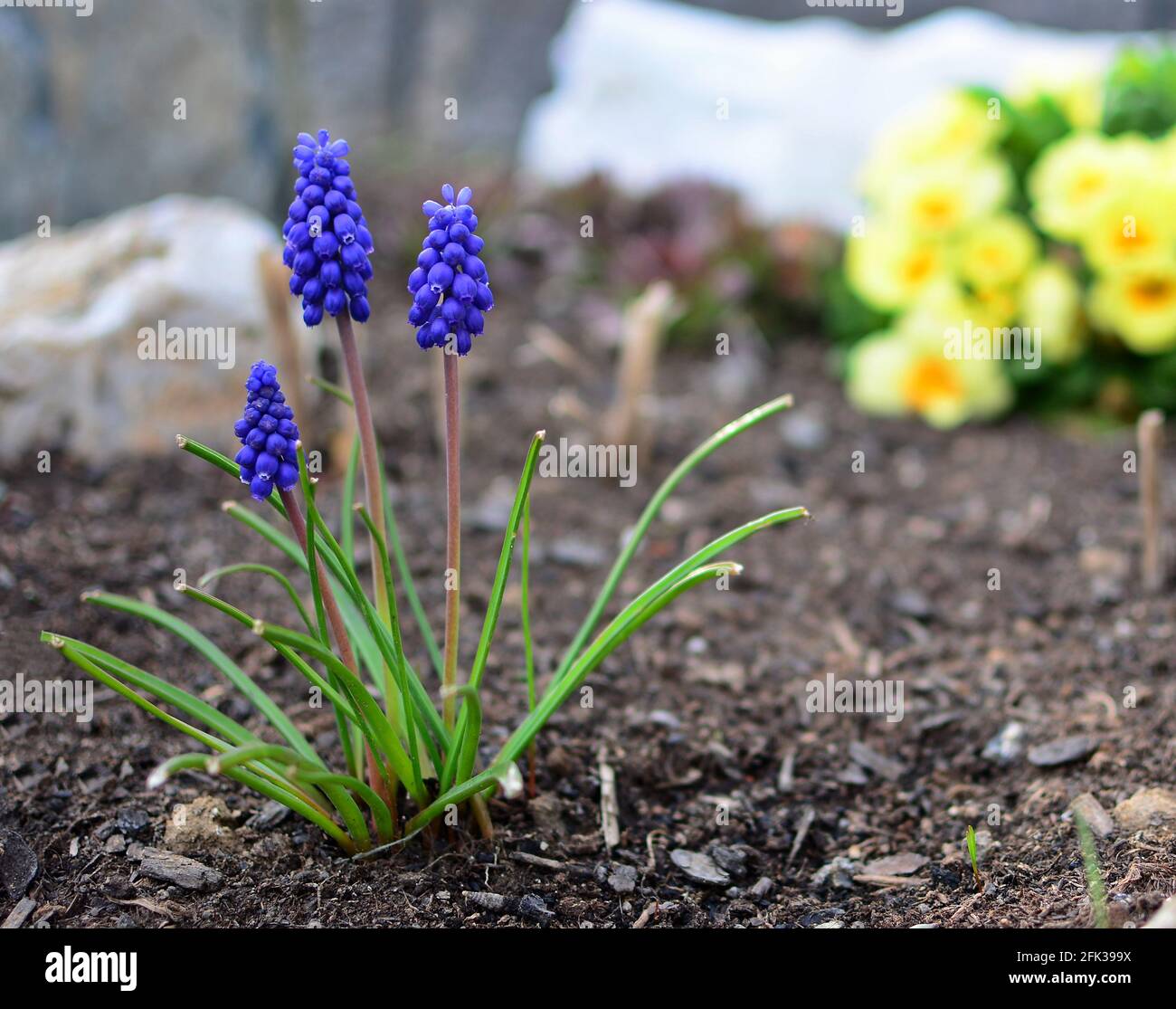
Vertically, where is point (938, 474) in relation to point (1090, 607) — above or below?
above

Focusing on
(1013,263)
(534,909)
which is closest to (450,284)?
(534,909)

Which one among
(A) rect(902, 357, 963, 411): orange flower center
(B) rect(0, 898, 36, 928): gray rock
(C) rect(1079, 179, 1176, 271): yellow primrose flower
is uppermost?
(C) rect(1079, 179, 1176, 271): yellow primrose flower

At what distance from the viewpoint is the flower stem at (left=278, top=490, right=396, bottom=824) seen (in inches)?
67.8

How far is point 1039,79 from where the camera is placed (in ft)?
14.6

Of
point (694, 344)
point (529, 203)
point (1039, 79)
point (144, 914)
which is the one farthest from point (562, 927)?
point (529, 203)

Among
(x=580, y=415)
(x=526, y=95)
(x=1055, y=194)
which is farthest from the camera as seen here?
(x=526, y=95)

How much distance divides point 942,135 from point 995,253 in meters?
0.47

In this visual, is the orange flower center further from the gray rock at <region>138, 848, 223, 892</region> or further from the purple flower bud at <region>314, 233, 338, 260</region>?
the gray rock at <region>138, 848, 223, 892</region>

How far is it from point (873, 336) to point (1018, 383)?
0.59m

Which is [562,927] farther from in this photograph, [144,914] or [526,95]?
[526,95]

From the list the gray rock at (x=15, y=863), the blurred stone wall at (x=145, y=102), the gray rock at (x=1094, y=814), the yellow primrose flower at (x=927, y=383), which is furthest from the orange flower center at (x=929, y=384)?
the gray rock at (x=15, y=863)

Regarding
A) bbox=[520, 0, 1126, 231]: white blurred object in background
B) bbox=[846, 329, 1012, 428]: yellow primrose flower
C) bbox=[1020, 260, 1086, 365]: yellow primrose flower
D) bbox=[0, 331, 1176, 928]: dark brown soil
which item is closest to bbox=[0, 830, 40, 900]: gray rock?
bbox=[0, 331, 1176, 928]: dark brown soil

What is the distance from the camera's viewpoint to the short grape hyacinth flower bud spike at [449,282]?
1.63 metres

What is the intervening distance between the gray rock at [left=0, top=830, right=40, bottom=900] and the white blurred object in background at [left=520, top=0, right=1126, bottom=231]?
448cm
